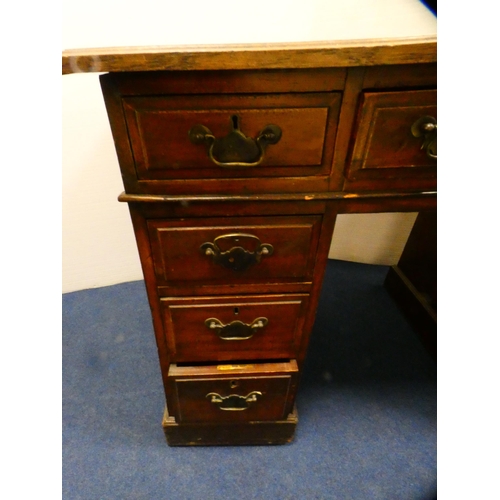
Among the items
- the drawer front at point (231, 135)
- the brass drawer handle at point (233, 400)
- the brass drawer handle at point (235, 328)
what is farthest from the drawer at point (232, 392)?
the drawer front at point (231, 135)

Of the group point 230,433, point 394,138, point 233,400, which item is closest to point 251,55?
point 394,138

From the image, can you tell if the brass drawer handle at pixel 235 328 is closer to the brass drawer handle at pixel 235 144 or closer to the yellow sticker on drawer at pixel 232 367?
the yellow sticker on drawer at pixel 232 367

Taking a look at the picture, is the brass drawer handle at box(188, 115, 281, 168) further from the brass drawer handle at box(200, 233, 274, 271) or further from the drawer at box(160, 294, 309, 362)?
the drawer at box(160, 294, 309, 362)

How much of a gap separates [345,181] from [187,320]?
397mm

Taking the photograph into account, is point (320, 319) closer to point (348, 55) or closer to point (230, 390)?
point (230, 390)

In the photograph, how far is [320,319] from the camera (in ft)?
4.50

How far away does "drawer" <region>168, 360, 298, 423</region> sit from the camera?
796mm

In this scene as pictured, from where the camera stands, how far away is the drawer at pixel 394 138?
1.58 ft

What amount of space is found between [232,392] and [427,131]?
67cm

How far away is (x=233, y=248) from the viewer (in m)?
0.61

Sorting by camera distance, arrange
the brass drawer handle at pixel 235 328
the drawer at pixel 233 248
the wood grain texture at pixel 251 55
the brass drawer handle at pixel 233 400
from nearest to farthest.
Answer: the wood grain texture at pixel 251 55 → the drawer at pixel 233 248 → the brass drawer handle at pixel 235 328 → the brass drawer handle at pixel 233 400

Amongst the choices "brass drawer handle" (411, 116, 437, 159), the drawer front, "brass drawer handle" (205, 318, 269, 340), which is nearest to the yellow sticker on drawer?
"brass drawer handle" (205, 318, 269, 340)

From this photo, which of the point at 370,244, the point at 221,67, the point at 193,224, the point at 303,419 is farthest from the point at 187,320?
the point at 370,244

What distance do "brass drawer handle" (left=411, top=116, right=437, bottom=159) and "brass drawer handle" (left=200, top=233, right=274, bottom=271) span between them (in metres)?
0.28
